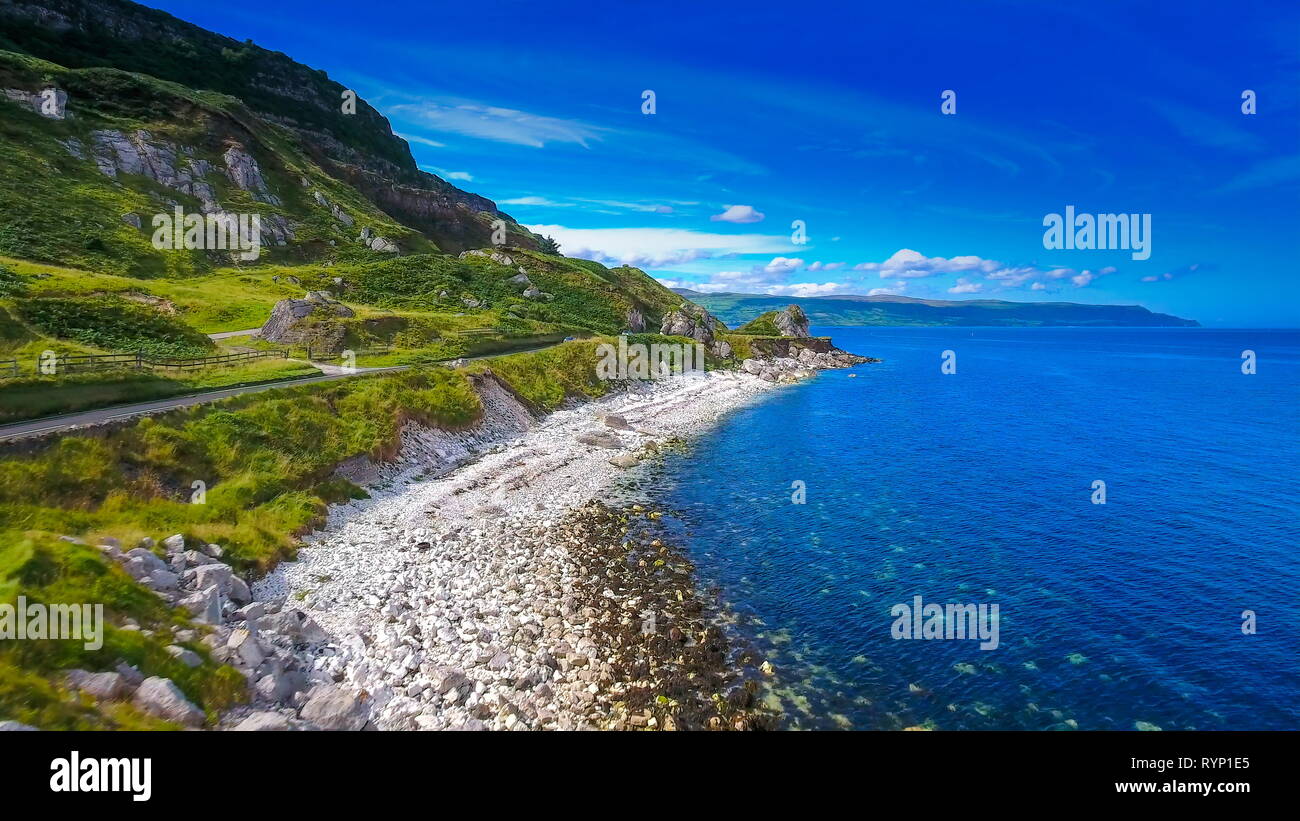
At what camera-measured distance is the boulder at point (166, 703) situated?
509 inches

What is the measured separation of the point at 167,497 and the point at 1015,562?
39334 mm

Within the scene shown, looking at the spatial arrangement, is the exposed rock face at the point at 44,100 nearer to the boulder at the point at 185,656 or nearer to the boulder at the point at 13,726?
the boulder at the point at 185,656

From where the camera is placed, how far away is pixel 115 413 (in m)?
28.6

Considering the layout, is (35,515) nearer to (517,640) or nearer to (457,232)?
(517,640)

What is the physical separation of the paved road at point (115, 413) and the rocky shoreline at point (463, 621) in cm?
916

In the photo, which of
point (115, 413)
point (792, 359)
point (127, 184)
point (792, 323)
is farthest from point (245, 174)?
point (792, 323)

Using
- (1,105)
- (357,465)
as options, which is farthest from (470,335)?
(1,105)

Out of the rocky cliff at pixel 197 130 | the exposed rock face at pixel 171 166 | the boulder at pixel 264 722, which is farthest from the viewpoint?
the rocky cliff at pixel 197 130

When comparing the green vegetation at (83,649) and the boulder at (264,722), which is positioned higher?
the green vegetation at (83,649)

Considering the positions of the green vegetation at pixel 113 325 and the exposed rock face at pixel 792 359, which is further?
the exposed rock face at pixel 792 359

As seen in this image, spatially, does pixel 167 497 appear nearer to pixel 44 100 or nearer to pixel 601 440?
pixel 601 440

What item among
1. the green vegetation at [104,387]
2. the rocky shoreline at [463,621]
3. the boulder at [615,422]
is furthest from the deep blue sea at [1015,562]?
the green vegetation at [104,387]

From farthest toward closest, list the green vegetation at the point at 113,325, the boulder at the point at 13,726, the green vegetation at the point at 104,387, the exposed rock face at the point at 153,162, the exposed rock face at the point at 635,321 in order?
the exposed rock face at the point at 635,321, the exposed rock face at the point at 153,162, the green vegetation at the point at 113,325, the green vegetation at the point at 104,387, the boulder at the point at 13,726
